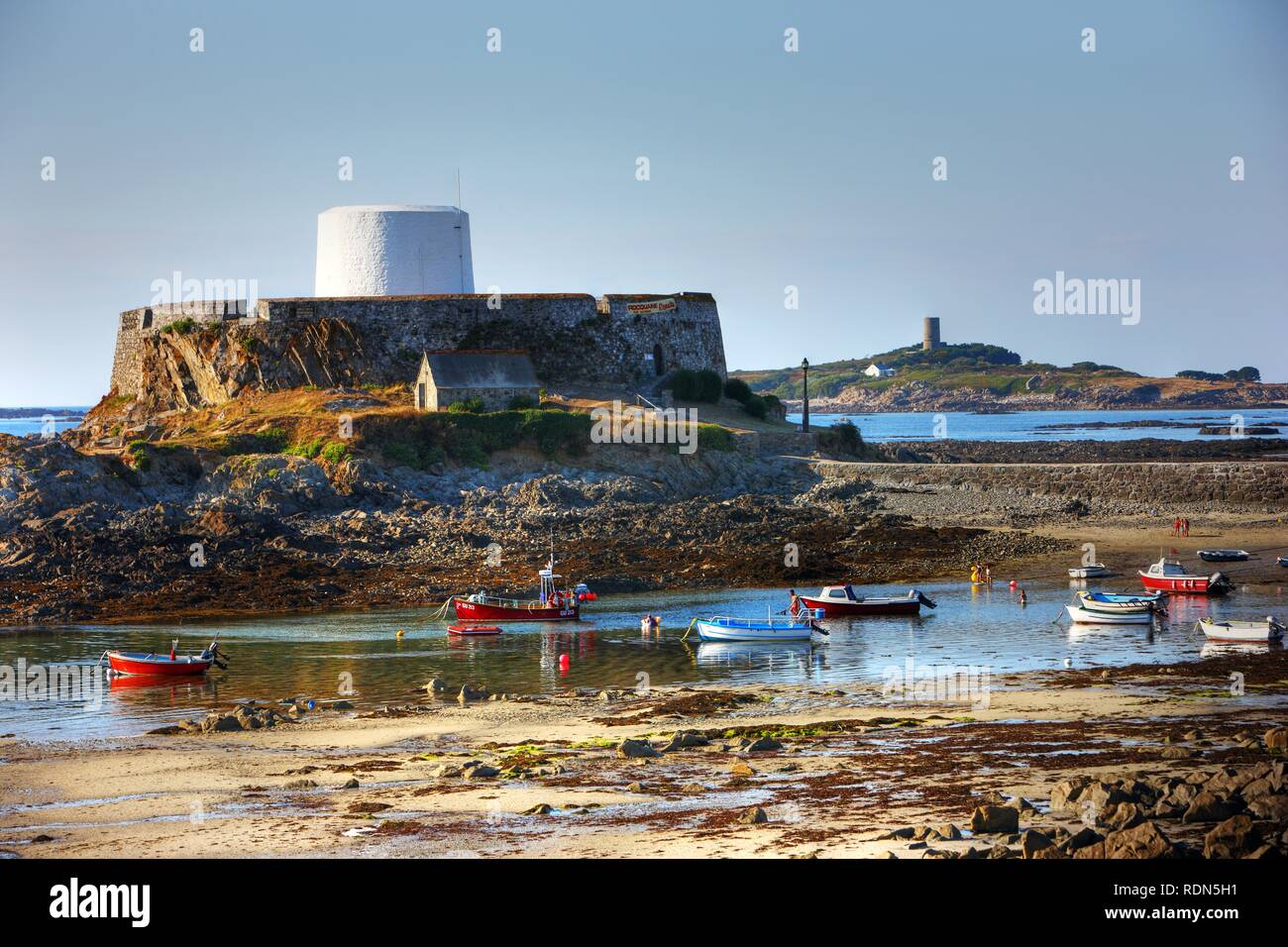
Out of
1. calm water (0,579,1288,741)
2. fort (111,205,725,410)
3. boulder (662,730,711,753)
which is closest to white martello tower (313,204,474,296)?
fort (111,205,725,410)

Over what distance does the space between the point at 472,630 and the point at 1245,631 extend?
48.8 feet

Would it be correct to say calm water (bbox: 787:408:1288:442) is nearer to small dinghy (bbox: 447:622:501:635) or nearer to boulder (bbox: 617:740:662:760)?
small dinghy (bbox: 447:622:501:635)

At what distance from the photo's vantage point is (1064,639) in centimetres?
2520

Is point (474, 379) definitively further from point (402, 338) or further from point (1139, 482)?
point (1139, 482)

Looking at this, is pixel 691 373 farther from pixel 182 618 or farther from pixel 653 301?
pixel 182 618

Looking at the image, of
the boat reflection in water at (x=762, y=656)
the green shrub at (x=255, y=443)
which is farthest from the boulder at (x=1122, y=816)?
the green shrub at (x=255, y=443)

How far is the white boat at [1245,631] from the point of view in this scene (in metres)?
23.5

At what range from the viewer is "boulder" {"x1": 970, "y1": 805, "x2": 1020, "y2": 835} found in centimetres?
1141

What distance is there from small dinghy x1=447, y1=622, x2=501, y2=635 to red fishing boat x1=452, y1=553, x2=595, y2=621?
56 centimetres

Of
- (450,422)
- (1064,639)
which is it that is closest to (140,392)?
(450,422)
